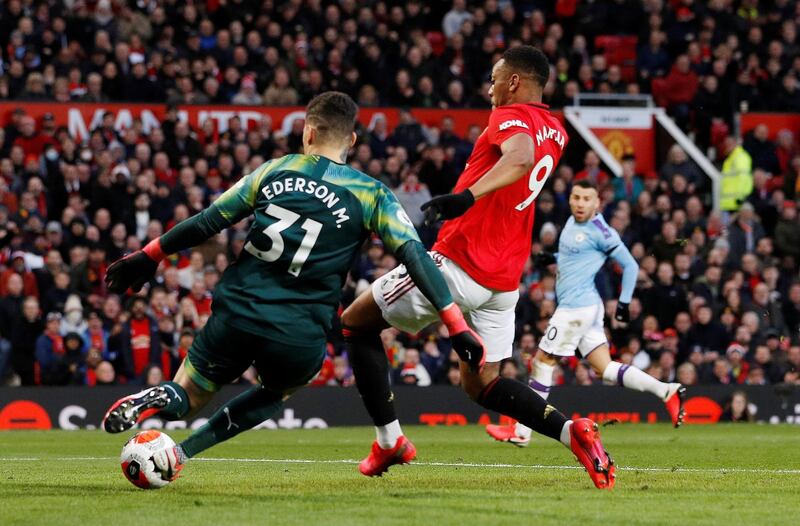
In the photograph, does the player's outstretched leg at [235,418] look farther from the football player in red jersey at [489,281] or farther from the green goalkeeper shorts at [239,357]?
the football player in red jersey at [489,281]

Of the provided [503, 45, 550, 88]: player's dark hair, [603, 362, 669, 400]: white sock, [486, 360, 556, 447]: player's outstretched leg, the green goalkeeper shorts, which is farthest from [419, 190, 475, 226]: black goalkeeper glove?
[603, 362, 669, 400]: white sock

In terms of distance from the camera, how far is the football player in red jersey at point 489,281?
8680 mm

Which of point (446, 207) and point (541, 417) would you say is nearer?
point (446, 207)

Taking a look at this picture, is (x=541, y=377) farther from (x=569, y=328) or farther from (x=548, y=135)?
(x=548, y=135)

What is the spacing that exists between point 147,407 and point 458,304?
212 centimetres

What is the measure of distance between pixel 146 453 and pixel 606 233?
7.20 metres

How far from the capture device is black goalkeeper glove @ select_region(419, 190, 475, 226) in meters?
7.80

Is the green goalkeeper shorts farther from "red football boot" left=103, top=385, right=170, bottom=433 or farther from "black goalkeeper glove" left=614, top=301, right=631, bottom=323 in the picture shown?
"black goalkeeper glove" left=614, top=301, right=631, bottom=323

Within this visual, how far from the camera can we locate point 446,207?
792cm

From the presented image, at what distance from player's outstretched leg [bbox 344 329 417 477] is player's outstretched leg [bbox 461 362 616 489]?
0.50m

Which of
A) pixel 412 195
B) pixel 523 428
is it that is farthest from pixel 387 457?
pixel 412 195

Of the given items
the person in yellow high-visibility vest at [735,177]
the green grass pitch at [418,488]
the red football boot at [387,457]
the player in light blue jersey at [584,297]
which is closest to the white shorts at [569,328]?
the player in light blue jersey at [584,297]

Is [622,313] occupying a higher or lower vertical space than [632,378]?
higher

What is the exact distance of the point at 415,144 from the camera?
23703 millimetres
